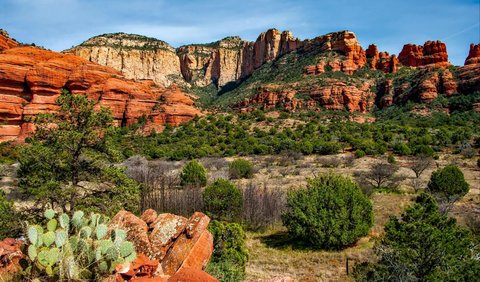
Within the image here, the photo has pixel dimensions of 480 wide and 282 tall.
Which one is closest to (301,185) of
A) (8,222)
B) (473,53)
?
(8,222)

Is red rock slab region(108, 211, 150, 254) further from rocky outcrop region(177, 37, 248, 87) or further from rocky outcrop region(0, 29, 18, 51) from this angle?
rocky outcrop region(177, 37, 248, 87)

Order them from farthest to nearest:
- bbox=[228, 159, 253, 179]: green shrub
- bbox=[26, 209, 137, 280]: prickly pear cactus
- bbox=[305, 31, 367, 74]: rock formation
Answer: bbox=[305, 31, 367, 74]: rock formation → bbox=[228, 159, 253, 179]: green shrub → bbox=[26, 209, 137, 280]: prickly pear cactus

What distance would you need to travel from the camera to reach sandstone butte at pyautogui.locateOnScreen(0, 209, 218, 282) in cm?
680

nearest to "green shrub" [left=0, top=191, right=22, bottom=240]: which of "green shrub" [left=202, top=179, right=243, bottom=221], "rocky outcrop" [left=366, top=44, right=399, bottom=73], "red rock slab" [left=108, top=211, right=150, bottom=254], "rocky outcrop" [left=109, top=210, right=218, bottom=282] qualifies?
"red rock slab" [left=108, top=211, right=150, bottom=254]

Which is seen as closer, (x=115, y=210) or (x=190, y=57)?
(x=115, y=210)

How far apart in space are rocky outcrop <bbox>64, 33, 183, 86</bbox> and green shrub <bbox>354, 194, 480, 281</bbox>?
128291mm

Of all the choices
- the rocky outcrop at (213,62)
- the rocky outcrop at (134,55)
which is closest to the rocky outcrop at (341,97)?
the rocky outcrop at (213,62)

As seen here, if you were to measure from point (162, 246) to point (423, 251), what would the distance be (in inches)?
272

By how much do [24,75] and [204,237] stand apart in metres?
65.7

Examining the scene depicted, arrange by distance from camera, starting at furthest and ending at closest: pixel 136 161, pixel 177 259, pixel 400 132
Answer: pixel 400 132, pixel 136 161, pixel 177 259

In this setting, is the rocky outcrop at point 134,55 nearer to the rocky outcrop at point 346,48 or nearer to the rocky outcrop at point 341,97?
the rocky outcrop at point 346,48

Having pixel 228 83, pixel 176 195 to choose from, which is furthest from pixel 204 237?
pixel 228 83

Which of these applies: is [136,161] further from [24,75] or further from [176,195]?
[24,75]

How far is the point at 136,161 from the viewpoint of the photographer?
37031 mm
